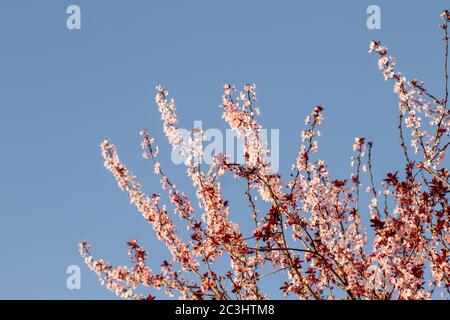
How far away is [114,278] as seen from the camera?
36.3 ft

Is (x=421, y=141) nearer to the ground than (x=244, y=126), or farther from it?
nearer to the ground

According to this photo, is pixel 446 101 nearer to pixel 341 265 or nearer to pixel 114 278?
pixel 341 265

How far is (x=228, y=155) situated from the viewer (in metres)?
10.2
